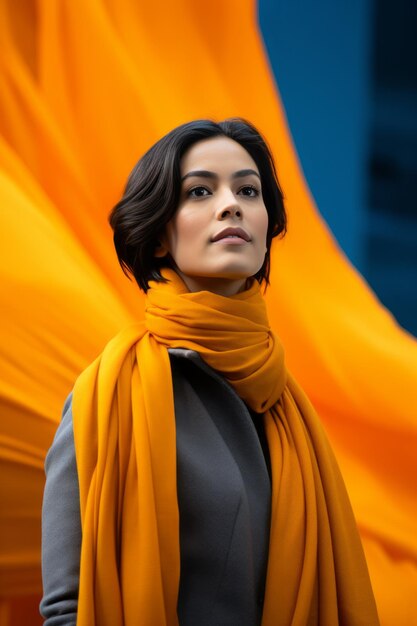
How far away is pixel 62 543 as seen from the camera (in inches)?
57.7

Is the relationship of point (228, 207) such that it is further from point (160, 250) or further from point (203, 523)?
point (203, 523)

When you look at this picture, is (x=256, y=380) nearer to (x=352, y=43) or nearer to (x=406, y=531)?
(x=406, y=531)

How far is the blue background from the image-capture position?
9.71 feet

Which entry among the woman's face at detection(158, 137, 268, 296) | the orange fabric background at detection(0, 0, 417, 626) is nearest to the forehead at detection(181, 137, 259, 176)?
the woman's face at detection(158, 137, 268, 296)

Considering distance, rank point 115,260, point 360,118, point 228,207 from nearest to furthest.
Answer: point 228,207 < point 115,260 < point 360,118

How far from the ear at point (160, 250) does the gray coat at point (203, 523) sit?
0.61 ft

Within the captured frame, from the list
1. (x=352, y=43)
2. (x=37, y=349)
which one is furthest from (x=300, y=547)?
(x=352, y=43)

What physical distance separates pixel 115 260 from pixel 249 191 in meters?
0.90

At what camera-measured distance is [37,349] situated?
2182 millimetres

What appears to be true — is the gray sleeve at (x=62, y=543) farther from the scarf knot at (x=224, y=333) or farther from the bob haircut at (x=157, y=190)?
the bob haircut at (x=157, y=190)

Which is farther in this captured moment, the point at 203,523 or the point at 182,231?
the point at 182,231

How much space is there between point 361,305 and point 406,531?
27.1 inches

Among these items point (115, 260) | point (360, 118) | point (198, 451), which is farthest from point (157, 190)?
point (360, 118)

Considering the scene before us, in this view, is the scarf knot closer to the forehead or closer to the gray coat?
the gray coat
